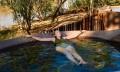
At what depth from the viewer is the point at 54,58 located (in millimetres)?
9711

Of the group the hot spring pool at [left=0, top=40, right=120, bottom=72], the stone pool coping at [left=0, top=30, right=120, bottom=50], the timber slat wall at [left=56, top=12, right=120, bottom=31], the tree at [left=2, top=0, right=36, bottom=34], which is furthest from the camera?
the timber slat wall at [left=56, top=12, right=120, bottom=31]

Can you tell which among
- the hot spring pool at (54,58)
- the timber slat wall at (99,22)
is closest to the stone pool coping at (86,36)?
the hot spring pool at (54,58)

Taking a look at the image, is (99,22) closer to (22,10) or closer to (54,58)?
(22,10)

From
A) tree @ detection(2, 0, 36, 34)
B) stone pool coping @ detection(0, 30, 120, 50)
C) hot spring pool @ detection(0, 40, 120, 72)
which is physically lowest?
hot spring pool @ detection(0, 40, 120, 72)

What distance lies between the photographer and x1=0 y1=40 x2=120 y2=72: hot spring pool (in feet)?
27.8

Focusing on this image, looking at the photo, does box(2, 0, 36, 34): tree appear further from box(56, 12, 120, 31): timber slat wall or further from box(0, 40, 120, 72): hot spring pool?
box(0, 40, 120, 72): hot spring pool

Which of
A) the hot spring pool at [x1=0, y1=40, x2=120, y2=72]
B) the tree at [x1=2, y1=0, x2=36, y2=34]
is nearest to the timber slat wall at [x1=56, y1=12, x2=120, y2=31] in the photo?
the tree at [x1=2, y1=0, x2=36, y2=34]

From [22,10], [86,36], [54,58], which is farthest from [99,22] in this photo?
[54,58]

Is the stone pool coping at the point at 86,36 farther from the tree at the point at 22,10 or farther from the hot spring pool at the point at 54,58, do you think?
the tree at the point at 22,10

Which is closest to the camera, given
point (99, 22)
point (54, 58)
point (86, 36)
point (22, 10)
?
point (54, 58)

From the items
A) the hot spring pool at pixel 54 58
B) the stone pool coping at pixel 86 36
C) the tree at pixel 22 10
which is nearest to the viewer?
the hot spring pool at pixel 54 58

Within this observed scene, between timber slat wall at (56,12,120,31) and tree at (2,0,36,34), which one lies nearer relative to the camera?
tree at (2,0,36,34)

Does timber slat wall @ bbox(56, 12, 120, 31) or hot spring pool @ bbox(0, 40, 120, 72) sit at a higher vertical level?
timber slat wall @ bbox(56, 12, 120, 31)

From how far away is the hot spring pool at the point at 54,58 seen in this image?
27.8 ft
